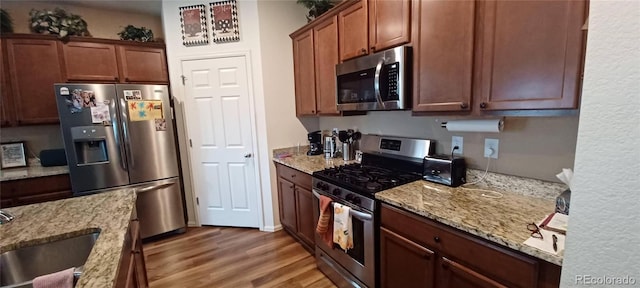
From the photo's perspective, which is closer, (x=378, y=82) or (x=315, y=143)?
(x=378, y=82)

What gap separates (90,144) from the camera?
271 centimetres

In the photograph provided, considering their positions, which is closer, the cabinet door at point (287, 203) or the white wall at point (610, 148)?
the white wall at point (610, 148)

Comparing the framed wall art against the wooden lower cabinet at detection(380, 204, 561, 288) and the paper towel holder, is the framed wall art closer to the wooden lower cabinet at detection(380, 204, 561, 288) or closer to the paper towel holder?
the wooden lower cabinet at detection(380, 204, 561, 288)

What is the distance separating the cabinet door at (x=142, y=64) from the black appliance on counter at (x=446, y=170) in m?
3.10

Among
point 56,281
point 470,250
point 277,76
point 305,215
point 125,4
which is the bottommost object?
point 305,215

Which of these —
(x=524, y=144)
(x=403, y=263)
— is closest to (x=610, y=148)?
(x=524, y=144)

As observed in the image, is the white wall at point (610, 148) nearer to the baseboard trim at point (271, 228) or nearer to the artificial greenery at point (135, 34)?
the baseboard trim at point (271, 228)

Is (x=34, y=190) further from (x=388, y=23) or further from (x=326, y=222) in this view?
(x=388, y=23)

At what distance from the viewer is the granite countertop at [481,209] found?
107 centimetres

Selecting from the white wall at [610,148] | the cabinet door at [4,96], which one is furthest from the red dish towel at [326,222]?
the cabinet door at [4,96]

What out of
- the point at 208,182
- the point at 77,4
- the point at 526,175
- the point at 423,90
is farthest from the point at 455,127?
the point at 77,4

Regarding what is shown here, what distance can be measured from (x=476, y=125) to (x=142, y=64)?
136 inches

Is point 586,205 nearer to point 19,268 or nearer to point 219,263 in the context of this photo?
point 19,268

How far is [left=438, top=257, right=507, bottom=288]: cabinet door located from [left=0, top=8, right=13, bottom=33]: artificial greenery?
14.3 feet
